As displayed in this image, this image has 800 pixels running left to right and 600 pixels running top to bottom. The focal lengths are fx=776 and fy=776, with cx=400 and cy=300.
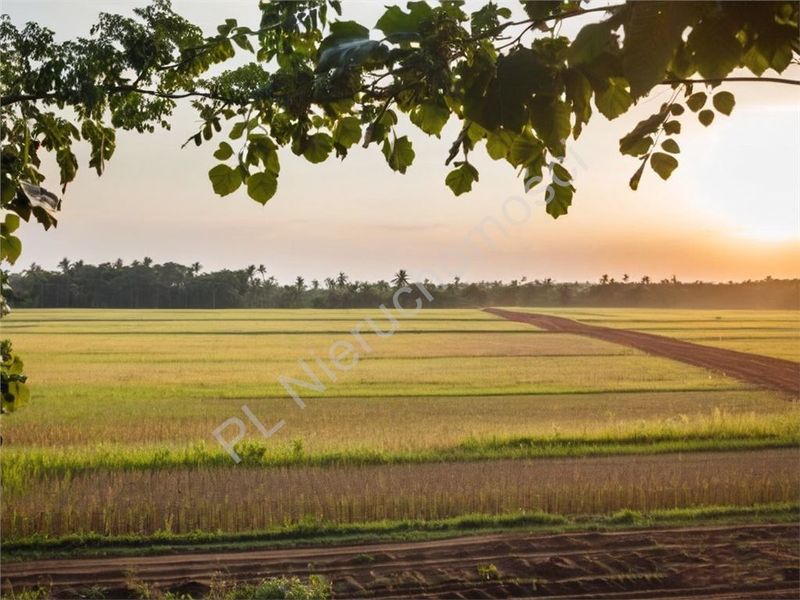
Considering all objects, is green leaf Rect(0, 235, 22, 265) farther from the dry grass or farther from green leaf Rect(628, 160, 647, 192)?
the dry grass

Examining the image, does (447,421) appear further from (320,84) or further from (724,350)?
(724,350)

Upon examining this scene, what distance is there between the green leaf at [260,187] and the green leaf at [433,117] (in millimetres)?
352

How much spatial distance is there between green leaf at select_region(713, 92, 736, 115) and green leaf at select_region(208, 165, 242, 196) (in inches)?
42.5

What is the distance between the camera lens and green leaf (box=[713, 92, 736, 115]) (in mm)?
1746

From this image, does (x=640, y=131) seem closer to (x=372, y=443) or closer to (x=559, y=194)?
(x=559, y=194)

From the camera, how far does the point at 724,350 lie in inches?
1307

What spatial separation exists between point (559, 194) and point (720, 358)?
3152 cm

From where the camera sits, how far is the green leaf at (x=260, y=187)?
147cm

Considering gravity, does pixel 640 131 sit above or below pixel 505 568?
above

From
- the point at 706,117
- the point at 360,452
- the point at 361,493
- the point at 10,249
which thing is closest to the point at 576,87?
the point at 706,117

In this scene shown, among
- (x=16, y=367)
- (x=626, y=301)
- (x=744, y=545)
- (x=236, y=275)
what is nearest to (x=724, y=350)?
(x=744, y=545)

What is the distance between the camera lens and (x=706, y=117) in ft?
5.95

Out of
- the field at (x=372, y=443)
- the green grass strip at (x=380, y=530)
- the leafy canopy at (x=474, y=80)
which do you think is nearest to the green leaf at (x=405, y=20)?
the leafy canopy at (x=474, y=80)

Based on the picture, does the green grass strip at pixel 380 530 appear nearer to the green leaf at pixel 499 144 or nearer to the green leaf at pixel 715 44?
the green leaf at pixel 499 144
